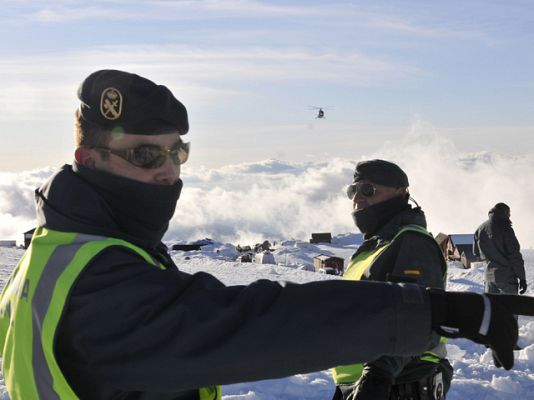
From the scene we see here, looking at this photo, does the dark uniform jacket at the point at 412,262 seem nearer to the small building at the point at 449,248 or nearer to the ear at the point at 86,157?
the ear at the point at 86,157

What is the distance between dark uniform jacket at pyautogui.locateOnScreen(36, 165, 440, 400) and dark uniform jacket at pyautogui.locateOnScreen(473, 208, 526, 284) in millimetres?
8766

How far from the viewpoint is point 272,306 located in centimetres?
139

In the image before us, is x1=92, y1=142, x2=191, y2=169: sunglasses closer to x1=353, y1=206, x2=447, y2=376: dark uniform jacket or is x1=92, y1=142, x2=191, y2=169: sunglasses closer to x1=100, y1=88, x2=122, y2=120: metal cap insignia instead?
x1=100, y1=88, x2=122, y2=120: metal cap insignia

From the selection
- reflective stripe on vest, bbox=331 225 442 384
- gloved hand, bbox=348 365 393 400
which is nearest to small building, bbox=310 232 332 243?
reflective stripe on vest, bbox=331 225 442 384

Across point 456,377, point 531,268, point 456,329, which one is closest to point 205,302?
point 456,329

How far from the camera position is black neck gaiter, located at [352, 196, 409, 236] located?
4.09 metres

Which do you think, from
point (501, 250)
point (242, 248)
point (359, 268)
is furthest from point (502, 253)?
point (242, 248)

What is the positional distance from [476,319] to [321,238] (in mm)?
65221

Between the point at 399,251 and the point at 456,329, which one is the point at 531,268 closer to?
the point at 399,251

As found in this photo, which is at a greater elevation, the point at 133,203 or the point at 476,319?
the point at 133,203

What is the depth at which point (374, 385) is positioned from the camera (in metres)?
3.08

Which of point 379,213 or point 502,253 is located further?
point 502,253

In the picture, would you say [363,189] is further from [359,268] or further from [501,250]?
[501,250]

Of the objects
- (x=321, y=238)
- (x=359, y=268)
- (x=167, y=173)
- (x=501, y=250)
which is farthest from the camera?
(x=321, y=238)
